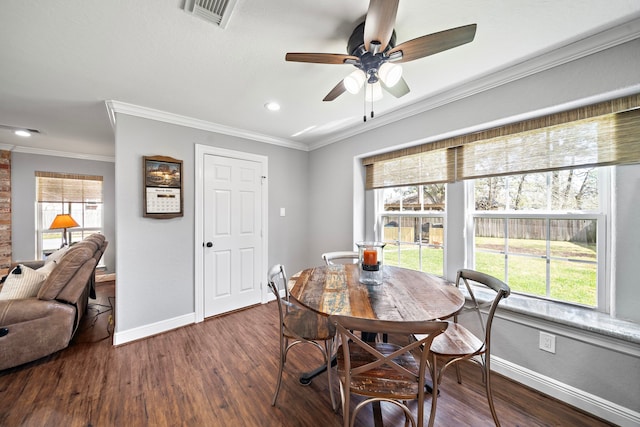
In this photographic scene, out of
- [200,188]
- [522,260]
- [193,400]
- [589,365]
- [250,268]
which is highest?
[200,188]

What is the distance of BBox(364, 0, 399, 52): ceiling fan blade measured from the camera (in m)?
0.98

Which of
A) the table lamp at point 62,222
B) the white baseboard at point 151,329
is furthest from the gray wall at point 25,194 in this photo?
the white baseboard at point 151,329

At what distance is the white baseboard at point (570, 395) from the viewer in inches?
55.9

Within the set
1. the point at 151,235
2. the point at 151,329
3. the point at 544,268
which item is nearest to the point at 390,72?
the point at 544,268

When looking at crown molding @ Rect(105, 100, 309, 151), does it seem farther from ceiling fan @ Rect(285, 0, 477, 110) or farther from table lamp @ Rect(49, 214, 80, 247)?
table lamp @ Rect(49, 214, 80, 247)

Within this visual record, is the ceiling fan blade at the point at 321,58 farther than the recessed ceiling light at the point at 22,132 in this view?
No

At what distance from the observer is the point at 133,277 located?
2461mm

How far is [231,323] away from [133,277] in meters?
1.13

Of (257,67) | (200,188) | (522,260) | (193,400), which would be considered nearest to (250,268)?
(200,188)

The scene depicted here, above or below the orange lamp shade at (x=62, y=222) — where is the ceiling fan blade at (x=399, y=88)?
above

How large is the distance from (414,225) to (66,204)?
582 centimetres

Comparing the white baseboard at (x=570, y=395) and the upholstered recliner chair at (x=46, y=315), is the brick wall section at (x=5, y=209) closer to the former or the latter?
the upholstered recliner chair at (x=46, y=315)

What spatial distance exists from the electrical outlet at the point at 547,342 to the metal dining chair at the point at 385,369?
1.01 meters

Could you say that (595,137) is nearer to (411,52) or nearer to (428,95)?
(428,95)
